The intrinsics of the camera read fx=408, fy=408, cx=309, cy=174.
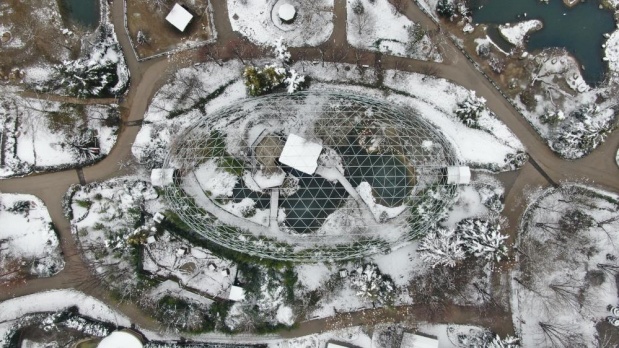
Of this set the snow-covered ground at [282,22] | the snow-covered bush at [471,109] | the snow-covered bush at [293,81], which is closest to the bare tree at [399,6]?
the snow-covered ground at [282,22]

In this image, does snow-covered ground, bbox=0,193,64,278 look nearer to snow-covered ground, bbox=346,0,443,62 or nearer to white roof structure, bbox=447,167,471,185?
snow-covered ground, bbox=346,0,443,62

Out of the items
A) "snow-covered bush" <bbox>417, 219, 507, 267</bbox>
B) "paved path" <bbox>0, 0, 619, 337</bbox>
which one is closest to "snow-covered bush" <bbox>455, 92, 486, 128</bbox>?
"paved path" <bbox>0, 0, 619, 337</bbox>

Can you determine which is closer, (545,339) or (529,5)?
(545,339)

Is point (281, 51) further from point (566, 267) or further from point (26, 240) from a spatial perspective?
point (566, 267)

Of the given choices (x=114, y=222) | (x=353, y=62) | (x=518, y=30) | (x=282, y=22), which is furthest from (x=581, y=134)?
(x=114, y=222)

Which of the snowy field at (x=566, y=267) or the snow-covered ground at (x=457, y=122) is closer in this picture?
the snowy field at (x=566, y=267)

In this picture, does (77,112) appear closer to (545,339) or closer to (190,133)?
(190,133)

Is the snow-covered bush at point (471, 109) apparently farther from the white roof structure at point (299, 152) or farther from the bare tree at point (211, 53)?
the bare tree at point (211, 53)

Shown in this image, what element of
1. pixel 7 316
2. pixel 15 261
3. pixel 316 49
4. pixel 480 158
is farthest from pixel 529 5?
pixel 7 316
